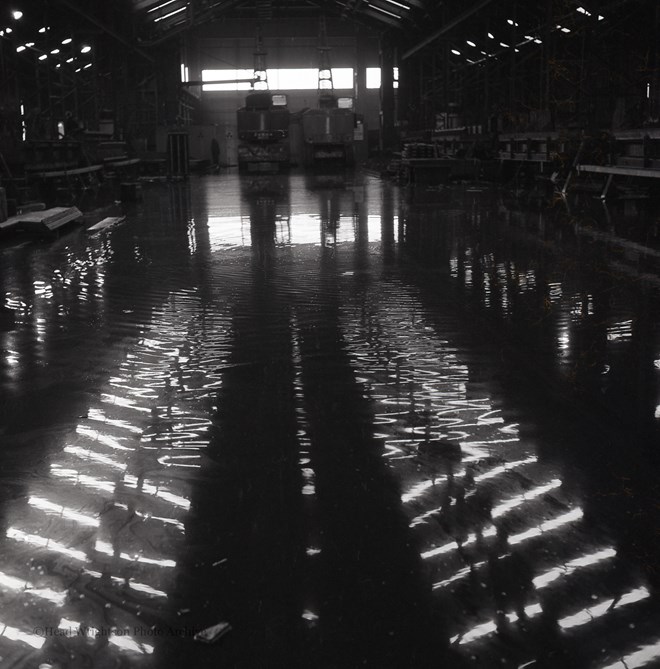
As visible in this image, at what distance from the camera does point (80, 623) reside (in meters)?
1.81

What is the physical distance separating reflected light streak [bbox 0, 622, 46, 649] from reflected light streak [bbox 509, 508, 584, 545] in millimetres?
1123

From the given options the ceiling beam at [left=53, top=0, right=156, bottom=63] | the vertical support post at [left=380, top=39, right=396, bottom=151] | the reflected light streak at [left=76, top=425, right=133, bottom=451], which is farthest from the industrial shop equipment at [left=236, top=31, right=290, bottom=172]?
the reflected light streak at [left=76, top=425, right=133, bottom=451]

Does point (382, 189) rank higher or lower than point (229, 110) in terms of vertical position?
lower

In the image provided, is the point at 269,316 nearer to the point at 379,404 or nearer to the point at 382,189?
the point at 379,404

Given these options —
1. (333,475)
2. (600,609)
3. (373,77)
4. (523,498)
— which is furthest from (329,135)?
(600,609)

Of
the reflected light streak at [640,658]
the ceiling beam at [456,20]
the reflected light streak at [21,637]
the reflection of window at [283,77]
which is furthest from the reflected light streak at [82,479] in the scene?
the reflection of window at [283,77]

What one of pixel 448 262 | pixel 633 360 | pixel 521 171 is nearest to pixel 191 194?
pixel 521 171

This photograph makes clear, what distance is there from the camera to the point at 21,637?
176cm

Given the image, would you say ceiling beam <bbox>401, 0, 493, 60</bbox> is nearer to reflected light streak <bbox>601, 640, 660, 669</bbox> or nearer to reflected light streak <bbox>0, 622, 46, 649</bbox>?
reflected light streak <bbox>601, 640, 660, 669</bbox>

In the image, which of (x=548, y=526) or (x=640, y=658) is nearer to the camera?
(x=640, y=658)

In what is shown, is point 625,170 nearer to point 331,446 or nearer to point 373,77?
point 331,446

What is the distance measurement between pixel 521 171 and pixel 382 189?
3.48 metres

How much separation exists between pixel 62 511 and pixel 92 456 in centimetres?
46

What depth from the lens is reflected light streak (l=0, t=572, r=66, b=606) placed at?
1.91 m
